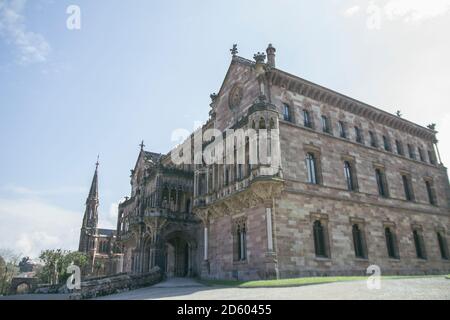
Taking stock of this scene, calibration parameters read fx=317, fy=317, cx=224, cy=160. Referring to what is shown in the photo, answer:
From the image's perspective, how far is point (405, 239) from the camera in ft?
87.7

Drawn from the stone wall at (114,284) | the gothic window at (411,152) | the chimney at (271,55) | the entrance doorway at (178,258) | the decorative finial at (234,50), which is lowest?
the stone wall at (114,284)

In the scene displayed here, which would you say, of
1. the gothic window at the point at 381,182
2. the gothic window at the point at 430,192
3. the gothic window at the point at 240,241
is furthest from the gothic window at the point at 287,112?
the gothic window at the point at 430,192

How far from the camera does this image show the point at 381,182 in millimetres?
28109

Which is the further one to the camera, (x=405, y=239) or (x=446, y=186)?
(x=446, y=186)

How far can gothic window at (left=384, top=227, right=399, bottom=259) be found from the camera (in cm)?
2563

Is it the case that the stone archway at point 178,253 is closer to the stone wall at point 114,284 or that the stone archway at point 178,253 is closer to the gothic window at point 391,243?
the stone wall at point 114,284

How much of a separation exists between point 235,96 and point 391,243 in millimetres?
17906

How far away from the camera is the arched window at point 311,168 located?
76.5ft

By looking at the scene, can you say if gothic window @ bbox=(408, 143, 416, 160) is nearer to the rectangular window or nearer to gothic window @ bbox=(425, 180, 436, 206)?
gothic window @ bbox=(425, 180, 436, 206)

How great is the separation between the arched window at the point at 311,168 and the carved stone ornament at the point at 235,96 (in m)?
7.47

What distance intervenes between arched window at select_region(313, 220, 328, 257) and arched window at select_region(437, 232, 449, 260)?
15.8 meters
